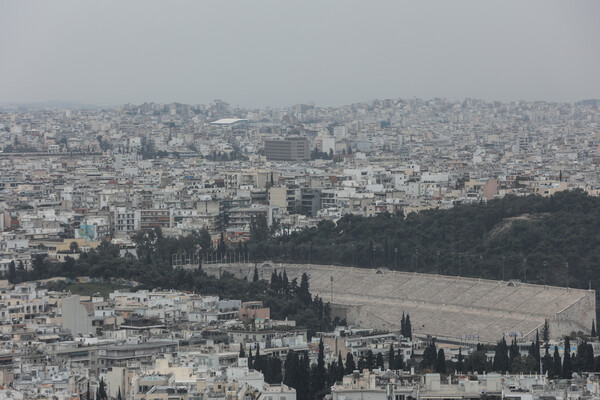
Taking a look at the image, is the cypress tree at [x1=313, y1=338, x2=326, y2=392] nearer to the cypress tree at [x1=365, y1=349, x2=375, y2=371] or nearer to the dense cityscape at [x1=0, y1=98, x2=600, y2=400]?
the dense cityscape at [x1=0, y1=98, x2=600, y2=400]

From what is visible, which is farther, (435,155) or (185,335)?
(435,155)

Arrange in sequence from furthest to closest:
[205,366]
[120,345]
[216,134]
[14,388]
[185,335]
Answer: [216,134] < [185,335] < [120,345] < [205,366] < [14,388]

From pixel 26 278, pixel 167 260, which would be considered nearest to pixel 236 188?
pixel 167 260

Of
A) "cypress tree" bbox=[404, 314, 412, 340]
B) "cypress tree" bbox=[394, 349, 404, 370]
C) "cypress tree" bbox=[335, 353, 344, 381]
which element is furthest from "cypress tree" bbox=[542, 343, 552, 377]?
"cypress tree" bbox=[404, 314, 412, 340]

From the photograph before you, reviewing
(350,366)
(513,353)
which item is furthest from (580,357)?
(350,366)

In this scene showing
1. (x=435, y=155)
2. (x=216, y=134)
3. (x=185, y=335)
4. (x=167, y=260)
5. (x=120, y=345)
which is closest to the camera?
(x=120, y=345)

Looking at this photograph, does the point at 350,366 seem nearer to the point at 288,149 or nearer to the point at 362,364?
the point at 362,364

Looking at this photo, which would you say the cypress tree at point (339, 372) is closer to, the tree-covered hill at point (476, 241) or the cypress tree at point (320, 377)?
the cypress tree at point (320, 377)

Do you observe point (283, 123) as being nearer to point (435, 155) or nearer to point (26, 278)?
point (435, 155)
